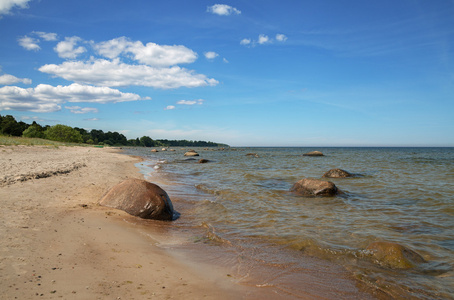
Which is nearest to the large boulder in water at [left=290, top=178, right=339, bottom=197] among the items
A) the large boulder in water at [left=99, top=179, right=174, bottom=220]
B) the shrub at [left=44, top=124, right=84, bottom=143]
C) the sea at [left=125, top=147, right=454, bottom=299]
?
the sea at [left=125, top=147, right=454, bottom=299]

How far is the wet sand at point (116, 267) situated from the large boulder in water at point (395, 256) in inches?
42.2

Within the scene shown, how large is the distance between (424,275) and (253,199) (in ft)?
20.5

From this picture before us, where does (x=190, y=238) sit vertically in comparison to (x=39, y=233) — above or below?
below

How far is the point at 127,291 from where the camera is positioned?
122 inches

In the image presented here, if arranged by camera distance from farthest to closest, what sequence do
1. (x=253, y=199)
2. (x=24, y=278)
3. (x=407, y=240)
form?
(x=253, y=199) < (x=407, y=240) < (x=24, y=278)

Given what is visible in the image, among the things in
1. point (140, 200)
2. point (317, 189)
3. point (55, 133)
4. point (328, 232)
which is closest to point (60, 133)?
point (55, 133)

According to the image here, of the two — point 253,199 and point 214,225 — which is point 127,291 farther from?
point 253,199

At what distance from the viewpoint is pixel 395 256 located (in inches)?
184

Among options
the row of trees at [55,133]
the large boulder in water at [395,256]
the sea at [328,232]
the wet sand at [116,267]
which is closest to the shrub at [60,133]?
the row of trees at [55,133]

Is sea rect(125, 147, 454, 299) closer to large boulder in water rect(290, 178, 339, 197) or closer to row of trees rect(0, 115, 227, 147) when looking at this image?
large boulder in water rect(290, 178, 339, 197)

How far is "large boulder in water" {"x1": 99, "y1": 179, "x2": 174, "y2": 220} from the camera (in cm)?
704

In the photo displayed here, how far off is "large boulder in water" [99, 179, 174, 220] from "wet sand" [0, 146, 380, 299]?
25.4 inches

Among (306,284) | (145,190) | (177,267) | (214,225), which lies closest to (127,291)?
(177,267)

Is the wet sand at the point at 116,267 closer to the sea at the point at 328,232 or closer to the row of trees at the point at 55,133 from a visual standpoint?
the sea at the point at 328,232
